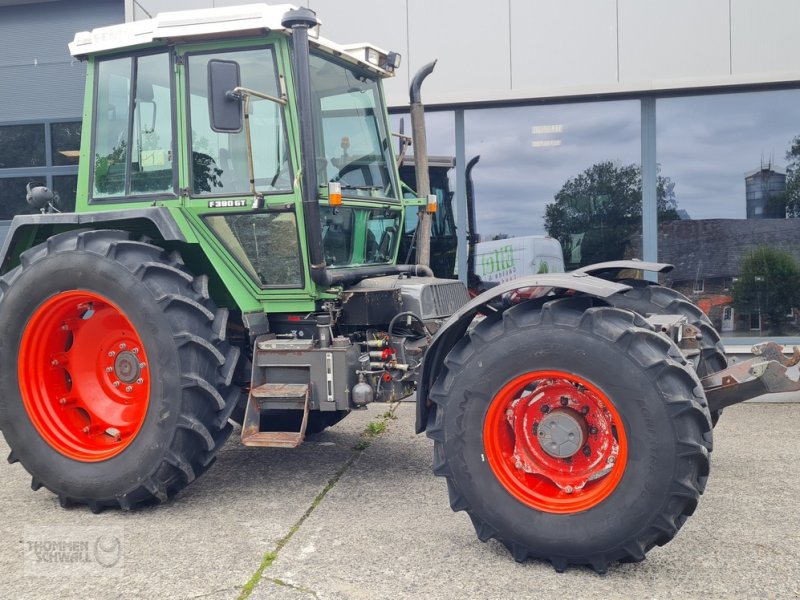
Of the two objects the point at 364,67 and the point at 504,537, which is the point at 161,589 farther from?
the point at 364,67

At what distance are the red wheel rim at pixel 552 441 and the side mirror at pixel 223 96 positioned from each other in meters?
1.93

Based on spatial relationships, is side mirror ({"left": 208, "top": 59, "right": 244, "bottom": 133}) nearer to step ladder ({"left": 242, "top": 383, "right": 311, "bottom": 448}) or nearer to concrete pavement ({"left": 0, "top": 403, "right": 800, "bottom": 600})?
step ladder ({"left": 242, "top": 383, "right": 311, "bottom": 448})

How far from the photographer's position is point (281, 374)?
4.30 metres

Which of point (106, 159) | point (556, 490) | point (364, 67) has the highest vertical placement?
point (364, 67)

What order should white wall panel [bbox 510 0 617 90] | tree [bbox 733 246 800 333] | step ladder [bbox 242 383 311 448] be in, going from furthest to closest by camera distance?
tree [bbox 733 246 800 333] < white wall panel [bbox 510 0 617 90] < step ladder [bbox 242 383 311 448]

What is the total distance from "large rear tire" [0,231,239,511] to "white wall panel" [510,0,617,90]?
4.53 m

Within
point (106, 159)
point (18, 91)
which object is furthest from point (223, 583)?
point (18, 91)

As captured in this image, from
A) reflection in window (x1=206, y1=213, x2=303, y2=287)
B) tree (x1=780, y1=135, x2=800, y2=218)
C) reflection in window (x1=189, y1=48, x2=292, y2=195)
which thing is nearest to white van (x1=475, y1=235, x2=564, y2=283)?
tree (x1=780, y1=135, x2=800, y2=218)

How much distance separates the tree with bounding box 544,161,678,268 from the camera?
7.63 meters

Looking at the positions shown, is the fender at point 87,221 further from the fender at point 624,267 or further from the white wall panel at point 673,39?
the white wall panel at point 673,39

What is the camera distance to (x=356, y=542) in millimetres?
3557

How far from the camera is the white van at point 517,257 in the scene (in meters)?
7.80

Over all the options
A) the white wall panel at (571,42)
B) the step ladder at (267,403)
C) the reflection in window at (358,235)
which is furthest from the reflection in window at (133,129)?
the white wall panel at (571,42)

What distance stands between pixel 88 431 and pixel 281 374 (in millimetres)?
1188
